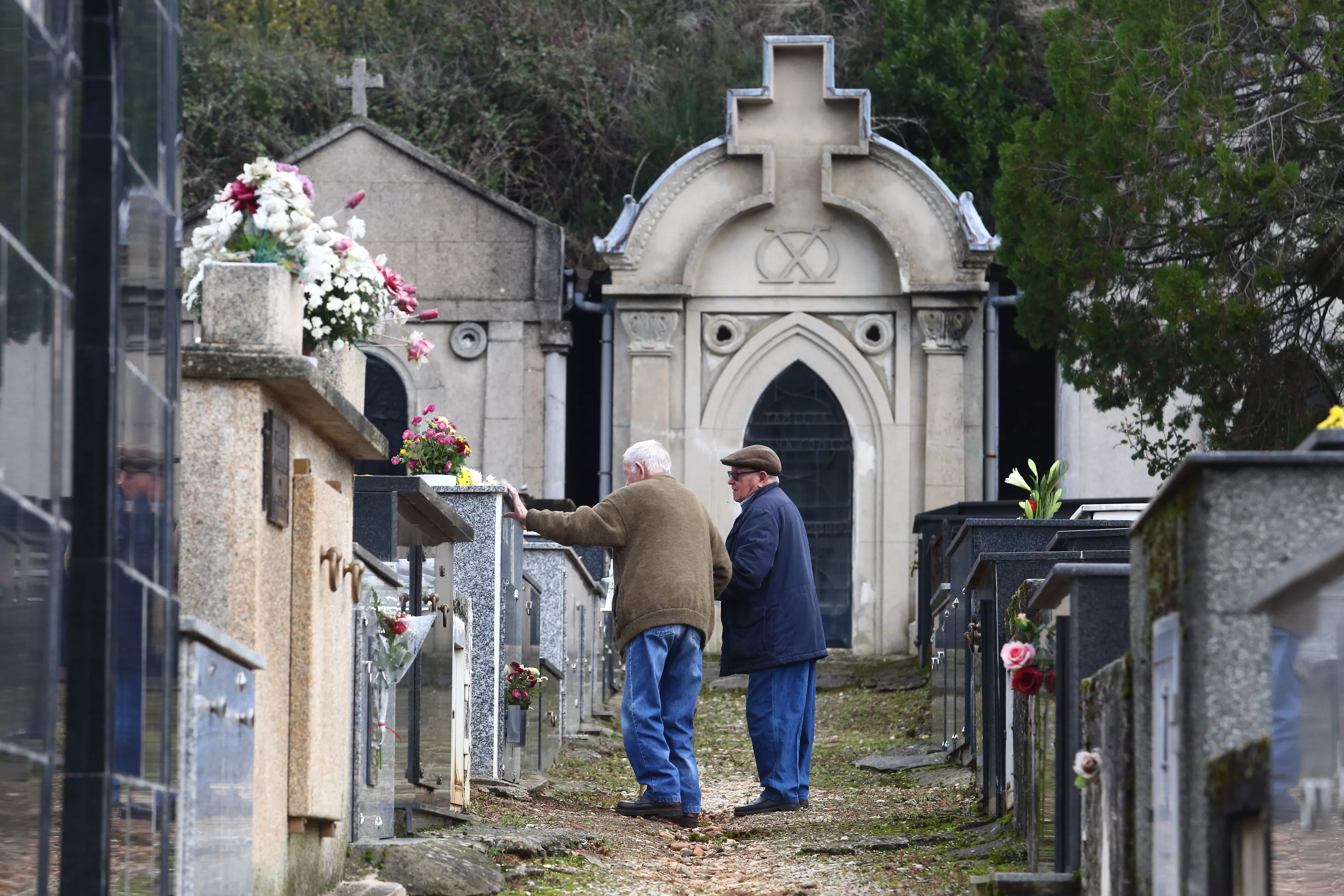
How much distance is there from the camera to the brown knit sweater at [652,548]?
9.20 m

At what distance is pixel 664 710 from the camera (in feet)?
31.0

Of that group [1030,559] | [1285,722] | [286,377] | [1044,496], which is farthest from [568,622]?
[1285,722]

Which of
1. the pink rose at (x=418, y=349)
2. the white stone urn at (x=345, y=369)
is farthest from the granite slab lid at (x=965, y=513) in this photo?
the white stone urn at (x=345, y=369)

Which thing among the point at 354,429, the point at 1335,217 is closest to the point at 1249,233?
the point at 1335,217

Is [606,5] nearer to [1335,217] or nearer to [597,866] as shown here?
[1335,217]

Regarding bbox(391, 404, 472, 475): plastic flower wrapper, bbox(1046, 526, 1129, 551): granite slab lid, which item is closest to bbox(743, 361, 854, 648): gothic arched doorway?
bbox(391, 404, 472, 475): plastic flower wrapper

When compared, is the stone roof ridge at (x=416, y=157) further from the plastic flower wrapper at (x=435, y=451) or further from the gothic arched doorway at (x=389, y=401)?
the plastic flower wrapper at (x=435, y=451)

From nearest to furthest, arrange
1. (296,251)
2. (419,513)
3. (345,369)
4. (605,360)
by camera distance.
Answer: (296,251) → (345,369) → (419,513) → (605,360)

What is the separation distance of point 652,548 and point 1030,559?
1787mm

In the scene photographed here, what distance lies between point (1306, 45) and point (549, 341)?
8513mm

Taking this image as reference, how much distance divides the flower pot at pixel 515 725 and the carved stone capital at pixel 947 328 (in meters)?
9.96

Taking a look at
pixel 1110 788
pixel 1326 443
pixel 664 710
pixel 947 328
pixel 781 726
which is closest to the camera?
pixel 1326 443

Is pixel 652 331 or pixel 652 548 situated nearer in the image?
pixel 652 548

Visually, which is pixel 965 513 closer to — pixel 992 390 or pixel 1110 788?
pixel 992 390
